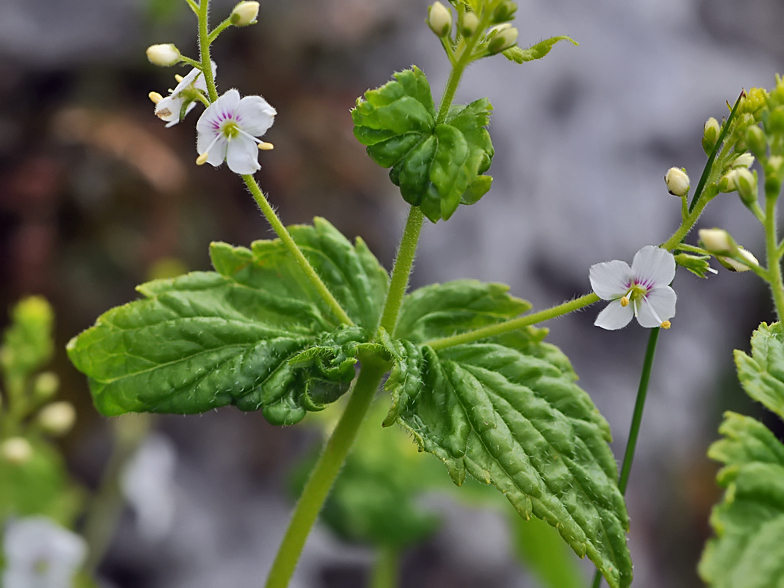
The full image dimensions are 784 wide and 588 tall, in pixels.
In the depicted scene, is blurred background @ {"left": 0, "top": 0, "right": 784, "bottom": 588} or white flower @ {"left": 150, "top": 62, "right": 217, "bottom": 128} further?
blurred background @ {"left": 0, "top": 0, "right": 784, "bottom": 588}

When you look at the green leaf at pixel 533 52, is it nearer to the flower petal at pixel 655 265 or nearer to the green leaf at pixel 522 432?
the flower petal at pixel 655 265

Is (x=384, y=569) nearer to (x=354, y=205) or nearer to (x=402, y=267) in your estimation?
(x=402, y=267)

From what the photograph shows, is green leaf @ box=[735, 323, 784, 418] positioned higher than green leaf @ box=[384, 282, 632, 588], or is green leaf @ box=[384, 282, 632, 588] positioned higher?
green leaf @ box=[735, 323, 784, 418]

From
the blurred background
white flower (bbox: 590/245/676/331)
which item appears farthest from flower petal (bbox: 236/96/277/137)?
the blurred background

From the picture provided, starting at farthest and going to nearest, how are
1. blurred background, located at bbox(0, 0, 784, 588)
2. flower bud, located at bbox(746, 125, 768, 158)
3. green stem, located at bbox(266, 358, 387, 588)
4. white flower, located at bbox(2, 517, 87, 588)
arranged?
blurred background, located at bbox(0, 0, 784, 588) < white flower, located at bbox(2, 517, 87, 588) < green stem, located at bbox(266, 358, 387, 588) < flower bud, located at bbox(746, 125, 768, 158)

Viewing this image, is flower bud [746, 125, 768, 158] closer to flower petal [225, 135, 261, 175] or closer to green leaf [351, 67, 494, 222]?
green leaf [351, 67, 494, 222]

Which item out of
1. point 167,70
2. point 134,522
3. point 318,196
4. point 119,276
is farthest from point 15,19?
point 134,522
